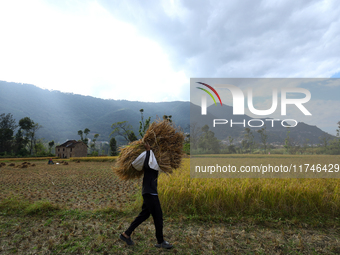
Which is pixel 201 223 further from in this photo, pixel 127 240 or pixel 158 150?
pixel 158 150

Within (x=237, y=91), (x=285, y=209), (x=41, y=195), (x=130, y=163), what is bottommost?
(x=41, y=195)

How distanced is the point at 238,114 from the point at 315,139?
723cm

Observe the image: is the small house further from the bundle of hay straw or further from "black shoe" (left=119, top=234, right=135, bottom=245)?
"black shoe" (left=119, top=234, right=135, bottom=245)

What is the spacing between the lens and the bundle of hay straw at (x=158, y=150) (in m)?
3.94

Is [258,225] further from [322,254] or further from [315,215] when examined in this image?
[315,215]

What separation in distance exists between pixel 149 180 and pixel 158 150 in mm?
705

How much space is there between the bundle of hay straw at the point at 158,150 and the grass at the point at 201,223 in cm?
121

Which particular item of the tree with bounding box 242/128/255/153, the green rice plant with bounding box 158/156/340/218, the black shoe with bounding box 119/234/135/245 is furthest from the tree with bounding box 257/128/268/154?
the black shoe with bounding box 119/234/135/245

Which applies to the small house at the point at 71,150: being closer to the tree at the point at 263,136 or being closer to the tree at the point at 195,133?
the tree at the point at 195,133

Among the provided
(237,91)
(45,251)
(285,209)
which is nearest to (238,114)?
(237,91)

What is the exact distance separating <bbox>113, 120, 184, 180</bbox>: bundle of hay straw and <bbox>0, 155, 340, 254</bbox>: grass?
3.96 feet

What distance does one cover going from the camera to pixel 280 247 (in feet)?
11.5

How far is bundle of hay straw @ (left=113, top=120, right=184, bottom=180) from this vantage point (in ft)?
12.9

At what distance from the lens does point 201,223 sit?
450 centimetres
